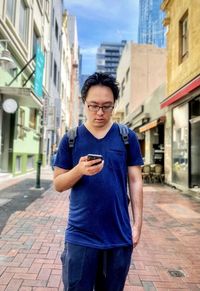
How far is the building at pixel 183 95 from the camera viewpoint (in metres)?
11.6

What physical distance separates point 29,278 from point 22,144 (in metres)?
13.4

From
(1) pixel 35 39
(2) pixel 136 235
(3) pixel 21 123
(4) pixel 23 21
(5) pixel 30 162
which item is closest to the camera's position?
(2) pixel 136 235

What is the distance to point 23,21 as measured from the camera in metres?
16.6

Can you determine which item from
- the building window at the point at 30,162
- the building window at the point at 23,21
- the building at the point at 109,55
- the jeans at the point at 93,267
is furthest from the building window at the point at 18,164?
the building at the point at 109,55

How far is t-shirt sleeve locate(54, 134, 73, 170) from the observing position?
209 cm

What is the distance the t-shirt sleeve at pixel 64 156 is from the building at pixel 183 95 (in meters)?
8.75

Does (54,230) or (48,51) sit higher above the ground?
(48,51)

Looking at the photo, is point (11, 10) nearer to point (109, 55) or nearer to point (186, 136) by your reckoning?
point (186, 136)

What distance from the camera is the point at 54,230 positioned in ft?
19.7

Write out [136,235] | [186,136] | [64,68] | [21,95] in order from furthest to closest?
[64,68], [21,95], [186,136], [136,235]

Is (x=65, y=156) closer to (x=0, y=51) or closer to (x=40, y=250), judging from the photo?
(x=40, y=250)

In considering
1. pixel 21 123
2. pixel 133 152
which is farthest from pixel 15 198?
pixel 133 152

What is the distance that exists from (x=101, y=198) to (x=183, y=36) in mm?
12975

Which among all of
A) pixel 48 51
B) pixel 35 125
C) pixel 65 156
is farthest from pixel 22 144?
pixel 65 156
